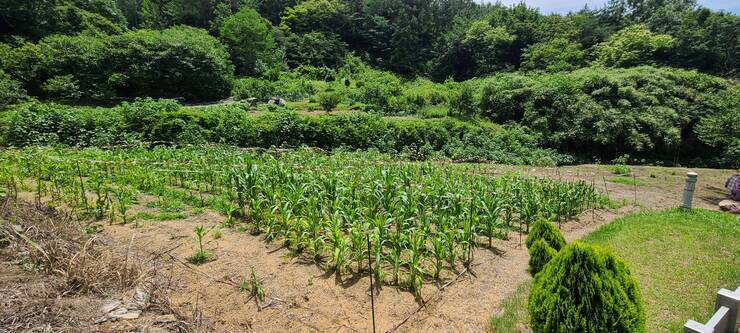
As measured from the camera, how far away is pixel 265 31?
35906mm

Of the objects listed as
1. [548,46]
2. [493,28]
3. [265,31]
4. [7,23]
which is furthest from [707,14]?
[7,23]

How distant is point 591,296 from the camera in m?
2.46

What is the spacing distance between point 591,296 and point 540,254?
165 cm

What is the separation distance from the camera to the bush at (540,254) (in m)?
3.98

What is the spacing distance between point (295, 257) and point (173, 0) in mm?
51178

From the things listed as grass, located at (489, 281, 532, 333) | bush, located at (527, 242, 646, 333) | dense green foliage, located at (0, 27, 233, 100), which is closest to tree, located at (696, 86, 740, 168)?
grass, located at (489, 281, 532, 333)

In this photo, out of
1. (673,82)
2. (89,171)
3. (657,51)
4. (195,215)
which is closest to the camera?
(195,215)

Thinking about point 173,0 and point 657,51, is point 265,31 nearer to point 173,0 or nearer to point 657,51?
point 173,0

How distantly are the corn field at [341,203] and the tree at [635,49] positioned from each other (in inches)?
935

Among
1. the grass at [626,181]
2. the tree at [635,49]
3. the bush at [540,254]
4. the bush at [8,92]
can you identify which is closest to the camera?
the bush at [540,254]

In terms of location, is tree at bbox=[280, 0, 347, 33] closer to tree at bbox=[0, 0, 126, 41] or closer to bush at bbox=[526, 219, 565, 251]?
tree at bbox=[0, 0, 126, 41]

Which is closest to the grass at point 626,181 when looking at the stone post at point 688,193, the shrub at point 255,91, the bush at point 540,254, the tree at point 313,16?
the stone post at point 688,193

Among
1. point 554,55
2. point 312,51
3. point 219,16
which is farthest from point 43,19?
point 554,55

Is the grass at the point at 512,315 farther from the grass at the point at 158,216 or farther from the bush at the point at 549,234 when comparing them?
the grass at the point at 158,216
